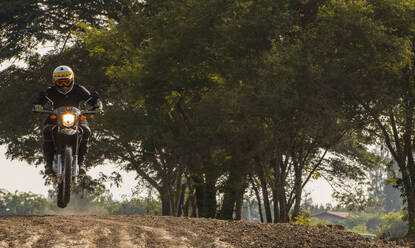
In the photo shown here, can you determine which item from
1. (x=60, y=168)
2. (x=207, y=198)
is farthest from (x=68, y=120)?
(x=207, y=198)

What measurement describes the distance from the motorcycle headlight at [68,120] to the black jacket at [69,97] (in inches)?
19.2

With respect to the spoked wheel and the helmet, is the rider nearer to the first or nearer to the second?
the helmet

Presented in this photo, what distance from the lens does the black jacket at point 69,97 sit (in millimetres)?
10047

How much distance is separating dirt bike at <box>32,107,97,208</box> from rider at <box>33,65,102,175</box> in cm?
21

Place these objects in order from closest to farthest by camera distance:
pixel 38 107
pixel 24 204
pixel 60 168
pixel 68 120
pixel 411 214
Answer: pixel 68 120, pixel 60 168, pixel 38 107, pixel 411 214, pixel 24 204

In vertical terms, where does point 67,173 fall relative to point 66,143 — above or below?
below

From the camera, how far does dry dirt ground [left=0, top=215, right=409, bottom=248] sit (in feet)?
28.7

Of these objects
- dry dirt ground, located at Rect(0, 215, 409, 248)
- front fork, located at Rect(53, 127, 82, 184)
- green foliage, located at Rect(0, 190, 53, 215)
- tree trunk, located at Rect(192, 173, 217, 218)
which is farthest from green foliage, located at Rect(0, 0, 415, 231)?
green foliage, located at Rect(0, 190, 53, 215)

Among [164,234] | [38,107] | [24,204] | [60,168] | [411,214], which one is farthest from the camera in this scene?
[24,204]

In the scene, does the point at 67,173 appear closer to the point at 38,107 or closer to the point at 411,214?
the point at 38,107

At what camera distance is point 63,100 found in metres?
10.1

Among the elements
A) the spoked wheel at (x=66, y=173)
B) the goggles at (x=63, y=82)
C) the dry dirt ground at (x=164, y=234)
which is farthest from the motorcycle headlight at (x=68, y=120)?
the dry dirt ground at (x=164, y=234)

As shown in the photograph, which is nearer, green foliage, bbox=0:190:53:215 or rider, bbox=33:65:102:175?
rider, bbox=33:65:102:175

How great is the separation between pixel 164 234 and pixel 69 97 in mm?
2952
